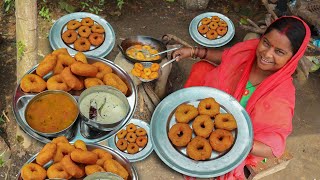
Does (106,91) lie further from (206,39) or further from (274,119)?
(206,39)

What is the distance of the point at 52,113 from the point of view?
6.48 ft

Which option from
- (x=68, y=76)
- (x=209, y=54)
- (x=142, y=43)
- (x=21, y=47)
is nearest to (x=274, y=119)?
(x=209, y=54)

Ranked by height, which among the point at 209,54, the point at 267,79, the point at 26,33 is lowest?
the point at 209,54

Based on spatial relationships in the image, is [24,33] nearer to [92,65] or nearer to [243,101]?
[92,65]

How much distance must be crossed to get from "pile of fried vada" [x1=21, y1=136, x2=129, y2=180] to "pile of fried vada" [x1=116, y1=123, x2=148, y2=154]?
1.43m

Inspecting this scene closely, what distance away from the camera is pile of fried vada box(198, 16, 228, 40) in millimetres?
4812

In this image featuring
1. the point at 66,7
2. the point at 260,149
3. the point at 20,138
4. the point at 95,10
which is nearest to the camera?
the point at 260,149

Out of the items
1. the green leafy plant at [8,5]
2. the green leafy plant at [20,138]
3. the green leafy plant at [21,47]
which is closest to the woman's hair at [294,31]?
the green leafy plant at [21,47]

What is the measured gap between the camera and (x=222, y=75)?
3.16m

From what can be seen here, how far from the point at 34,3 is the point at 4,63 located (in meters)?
1.67

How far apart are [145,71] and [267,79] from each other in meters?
1.00

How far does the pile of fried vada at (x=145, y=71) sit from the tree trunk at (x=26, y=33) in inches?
32.2

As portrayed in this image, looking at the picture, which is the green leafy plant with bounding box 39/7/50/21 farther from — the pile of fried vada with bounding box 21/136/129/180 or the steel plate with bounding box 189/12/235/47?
the pile of fried vada with bounding box 21/136/129/180

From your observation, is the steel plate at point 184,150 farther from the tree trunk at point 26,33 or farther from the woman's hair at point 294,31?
the tree trunk at point 26,33
